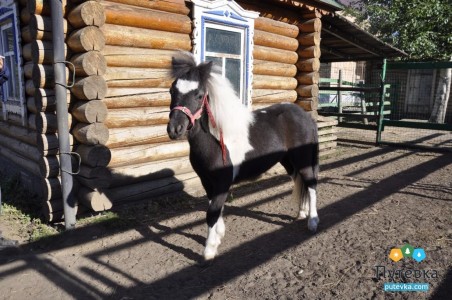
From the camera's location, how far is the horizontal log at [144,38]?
461cm

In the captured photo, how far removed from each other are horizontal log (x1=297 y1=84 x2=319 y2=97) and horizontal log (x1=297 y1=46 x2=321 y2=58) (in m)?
0.68

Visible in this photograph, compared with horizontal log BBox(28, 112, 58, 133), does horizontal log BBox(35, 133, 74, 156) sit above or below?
below

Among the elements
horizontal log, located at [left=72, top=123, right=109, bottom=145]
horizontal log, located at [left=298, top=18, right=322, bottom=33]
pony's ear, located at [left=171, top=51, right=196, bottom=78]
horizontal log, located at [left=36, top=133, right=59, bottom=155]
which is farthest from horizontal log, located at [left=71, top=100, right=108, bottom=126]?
horizontal log, located at [left=298, top=18, right=322, bottom=33]

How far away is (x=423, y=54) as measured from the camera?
13.0 m

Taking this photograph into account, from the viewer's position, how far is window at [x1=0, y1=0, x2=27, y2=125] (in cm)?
537

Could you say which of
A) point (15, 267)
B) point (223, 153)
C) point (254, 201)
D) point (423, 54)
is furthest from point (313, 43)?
point (423, 54)

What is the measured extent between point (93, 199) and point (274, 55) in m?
4.79

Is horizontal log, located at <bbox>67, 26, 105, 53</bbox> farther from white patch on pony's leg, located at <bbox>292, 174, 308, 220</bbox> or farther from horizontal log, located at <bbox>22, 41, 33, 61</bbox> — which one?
white patch on pony's leg, located at <bbox>292, 174, 308, 220</bbox>

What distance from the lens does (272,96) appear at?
24.1 feet

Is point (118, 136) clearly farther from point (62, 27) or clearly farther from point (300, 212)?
point (300, 212)

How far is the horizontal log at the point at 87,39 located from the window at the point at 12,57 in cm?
192

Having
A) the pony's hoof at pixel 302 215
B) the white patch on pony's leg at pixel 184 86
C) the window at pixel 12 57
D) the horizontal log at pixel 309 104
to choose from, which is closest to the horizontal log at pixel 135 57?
the white patch on pony's leg at pixel 184 86

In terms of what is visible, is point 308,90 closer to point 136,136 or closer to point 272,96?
point 272,96

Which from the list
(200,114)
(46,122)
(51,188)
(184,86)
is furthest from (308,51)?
(51,188)
